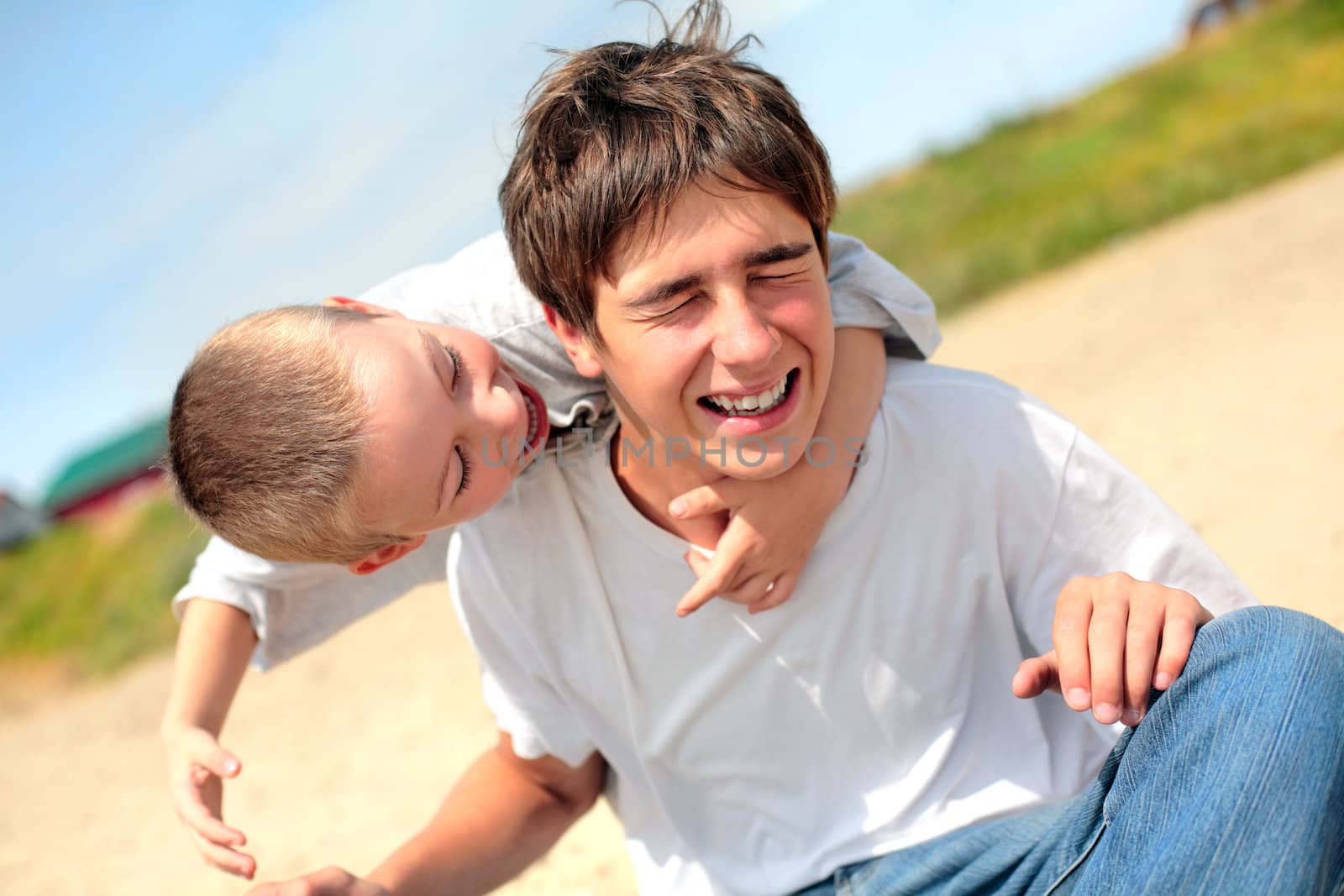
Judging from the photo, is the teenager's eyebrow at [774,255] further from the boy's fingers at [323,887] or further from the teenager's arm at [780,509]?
the boy's fingers at [323,887]

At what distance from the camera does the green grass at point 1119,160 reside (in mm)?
8836

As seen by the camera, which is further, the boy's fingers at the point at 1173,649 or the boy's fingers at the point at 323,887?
the boy's fingers at the point at 323,887

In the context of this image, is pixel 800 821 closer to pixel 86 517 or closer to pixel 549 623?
pixel 549 623

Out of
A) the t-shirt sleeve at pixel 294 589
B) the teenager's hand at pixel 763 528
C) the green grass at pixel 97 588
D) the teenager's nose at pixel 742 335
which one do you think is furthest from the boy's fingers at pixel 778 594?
the green grass at pixel 97 588

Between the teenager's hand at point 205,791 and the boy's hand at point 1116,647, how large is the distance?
4.04 ft

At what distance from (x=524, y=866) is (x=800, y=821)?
0.57 meters

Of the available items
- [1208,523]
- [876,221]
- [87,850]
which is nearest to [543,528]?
[1208,523]

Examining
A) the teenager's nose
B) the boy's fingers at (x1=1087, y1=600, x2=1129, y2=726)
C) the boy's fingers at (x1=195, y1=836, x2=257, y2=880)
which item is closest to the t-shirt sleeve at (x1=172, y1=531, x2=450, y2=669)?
the boy's fingers at (x1=195, y1=836, x2=257, y2=880)

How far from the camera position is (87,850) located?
16.2 feet

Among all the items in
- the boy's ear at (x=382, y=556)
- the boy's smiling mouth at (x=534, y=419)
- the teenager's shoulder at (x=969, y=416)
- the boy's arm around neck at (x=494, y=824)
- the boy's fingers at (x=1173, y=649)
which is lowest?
the boy's arm around neck at (x=494, y=824)

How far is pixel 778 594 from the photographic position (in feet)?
6.50

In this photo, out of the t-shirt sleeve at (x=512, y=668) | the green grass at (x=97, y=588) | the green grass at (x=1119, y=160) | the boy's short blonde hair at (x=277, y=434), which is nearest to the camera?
the boy's short blonde hair at (x=277, y=434)

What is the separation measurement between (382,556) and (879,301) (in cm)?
97

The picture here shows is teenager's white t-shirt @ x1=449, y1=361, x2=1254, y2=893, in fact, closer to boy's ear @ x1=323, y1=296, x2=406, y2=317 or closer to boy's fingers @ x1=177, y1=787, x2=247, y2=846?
boy's ear @ x1=323, y1=296, x2=406, y2=317
